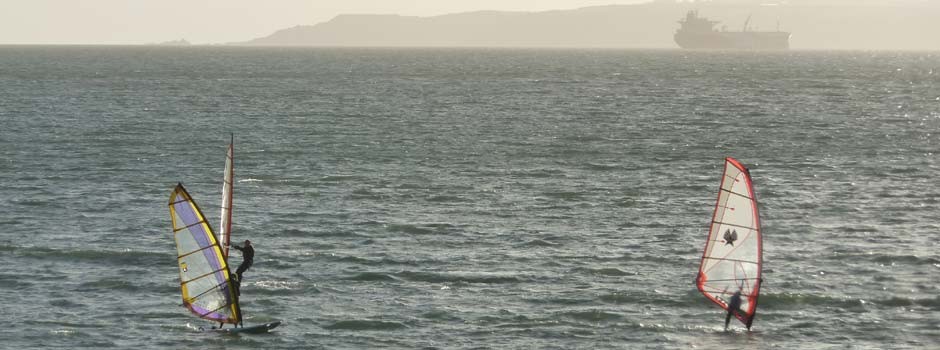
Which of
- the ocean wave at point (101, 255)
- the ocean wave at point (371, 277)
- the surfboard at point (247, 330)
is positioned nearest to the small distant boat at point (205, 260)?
the surfboard at point (247, 330)

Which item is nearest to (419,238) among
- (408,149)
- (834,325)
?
(834,325)

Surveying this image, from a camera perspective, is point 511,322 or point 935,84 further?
point 935,84

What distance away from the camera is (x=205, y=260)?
2964cm

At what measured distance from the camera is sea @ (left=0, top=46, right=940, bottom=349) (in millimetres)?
33062

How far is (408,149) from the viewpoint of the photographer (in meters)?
76.8

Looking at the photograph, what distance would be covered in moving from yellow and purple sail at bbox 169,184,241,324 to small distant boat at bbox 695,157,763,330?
11.1 m

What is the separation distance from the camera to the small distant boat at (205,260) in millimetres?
28578

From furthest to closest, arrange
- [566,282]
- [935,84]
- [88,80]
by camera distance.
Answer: [935,84], [88,80], [566,282]

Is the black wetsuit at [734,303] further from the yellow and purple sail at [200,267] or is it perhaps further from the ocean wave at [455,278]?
the yellow and purple sail at [200,267]

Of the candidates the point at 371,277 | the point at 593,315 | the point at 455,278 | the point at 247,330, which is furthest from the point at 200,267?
the point at 455,278

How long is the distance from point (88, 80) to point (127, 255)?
132 metres

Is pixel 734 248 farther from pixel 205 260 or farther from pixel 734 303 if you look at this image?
pixel 205 260

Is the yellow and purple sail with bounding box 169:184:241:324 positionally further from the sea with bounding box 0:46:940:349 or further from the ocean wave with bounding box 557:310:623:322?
the ocean wave with bounding box 557:310:623:322

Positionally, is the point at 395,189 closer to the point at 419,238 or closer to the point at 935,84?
the point at 419,238
